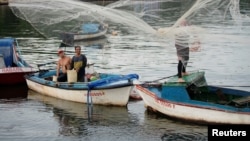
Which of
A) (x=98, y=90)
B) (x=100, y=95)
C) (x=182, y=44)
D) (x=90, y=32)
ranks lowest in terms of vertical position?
(x=100, y=95)

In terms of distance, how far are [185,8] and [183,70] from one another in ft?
8.73

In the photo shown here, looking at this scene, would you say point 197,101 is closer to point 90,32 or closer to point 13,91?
point 13,91

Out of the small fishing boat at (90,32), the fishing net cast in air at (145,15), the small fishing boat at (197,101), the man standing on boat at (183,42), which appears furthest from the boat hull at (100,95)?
the small fishing boat at (90,32)

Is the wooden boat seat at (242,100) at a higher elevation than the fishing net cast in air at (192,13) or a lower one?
lower

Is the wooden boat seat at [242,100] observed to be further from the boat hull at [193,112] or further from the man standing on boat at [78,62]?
the man standing on boat at [78,62]

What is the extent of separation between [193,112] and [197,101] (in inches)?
13.6

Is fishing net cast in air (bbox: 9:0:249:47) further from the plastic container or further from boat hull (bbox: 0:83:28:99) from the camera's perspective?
boat hull (bbox: 0:83:28:99)

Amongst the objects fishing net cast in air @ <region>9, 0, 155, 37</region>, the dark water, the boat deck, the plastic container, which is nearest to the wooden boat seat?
the dark water

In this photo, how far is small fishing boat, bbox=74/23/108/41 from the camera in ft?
122

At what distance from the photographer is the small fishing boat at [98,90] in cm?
1759

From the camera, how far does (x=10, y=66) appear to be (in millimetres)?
23141

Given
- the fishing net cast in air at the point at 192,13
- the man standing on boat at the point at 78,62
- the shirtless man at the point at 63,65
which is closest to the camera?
the fishing net cast in air at the point at 192,13

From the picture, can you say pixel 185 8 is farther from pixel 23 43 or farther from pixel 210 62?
pixel 23 43

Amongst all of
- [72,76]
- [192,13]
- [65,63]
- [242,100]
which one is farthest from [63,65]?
[242,100]
